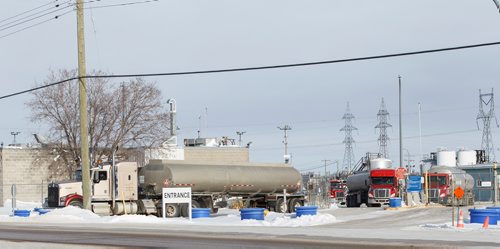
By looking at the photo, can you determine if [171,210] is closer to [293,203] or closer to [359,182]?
[293,203]

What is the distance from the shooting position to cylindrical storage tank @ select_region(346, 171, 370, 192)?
64625 millimetres

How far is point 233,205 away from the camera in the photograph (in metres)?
54.9

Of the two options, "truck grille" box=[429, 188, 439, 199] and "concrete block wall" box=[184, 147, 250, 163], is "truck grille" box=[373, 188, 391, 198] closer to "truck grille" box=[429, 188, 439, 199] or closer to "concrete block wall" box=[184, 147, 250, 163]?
"truck grille" box=[429, 188, 439, 199]

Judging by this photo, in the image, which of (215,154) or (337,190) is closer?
(337,190)

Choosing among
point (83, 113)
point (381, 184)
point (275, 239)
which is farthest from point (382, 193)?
point (275, 239)

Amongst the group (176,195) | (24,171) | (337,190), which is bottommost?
(337,190)

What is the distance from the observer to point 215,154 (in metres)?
88.7

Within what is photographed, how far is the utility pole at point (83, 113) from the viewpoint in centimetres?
4159

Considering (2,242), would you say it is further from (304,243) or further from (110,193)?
(110,193)

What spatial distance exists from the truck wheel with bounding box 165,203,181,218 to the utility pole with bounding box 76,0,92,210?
4.67 meters

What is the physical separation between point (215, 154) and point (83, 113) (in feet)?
155

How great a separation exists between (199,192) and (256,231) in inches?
700

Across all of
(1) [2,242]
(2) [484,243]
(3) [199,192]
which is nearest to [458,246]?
(2) [484,243]

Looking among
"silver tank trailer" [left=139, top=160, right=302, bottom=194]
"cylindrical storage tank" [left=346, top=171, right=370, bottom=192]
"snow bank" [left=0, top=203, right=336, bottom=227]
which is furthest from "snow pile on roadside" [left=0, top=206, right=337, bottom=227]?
"cylindrical storage tank" [left=346, top=171, right=370, bottom=192]
